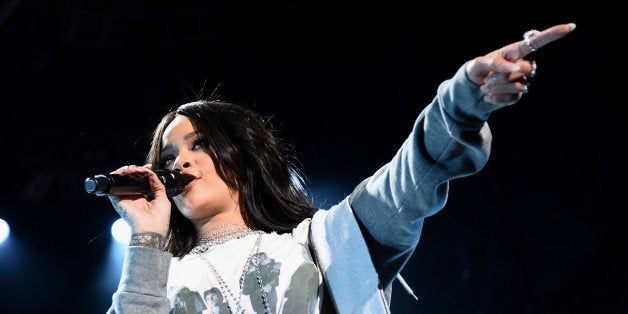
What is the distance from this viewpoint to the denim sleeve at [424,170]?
1244 mm

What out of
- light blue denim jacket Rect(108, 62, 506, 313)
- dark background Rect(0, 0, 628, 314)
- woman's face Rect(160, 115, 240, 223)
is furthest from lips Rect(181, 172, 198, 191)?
dark background Rect(0, 0, 628, 314)

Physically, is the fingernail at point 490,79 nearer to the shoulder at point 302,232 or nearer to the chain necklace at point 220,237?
the shoulder at point 302,232

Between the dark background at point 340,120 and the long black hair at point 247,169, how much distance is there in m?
1.79

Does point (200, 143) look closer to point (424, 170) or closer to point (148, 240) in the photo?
point (148, 240)

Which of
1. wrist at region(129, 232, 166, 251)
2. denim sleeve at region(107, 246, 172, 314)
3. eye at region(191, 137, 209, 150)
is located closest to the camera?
denim sleeve at region(107, 246, 172, 314)

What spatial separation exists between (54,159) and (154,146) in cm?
Answer: 268

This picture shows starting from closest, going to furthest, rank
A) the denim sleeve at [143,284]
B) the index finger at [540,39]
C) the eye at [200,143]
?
the index finger at [540,39] → the denim sleeve at [143,284] → the eye at [200,143]

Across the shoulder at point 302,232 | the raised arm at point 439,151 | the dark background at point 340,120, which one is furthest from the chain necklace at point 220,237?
the dark background at point 340,120

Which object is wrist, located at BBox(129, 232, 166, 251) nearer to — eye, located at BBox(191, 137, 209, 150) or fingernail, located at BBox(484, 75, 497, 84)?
eye, located at BBox(191, 137, 209, 150)

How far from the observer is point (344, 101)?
14.7ft

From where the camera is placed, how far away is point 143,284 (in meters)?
1.61

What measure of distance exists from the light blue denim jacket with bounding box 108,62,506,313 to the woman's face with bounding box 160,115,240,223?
253mm

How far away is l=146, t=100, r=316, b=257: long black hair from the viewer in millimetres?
1994

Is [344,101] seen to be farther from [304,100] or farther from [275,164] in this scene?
[275,164]
